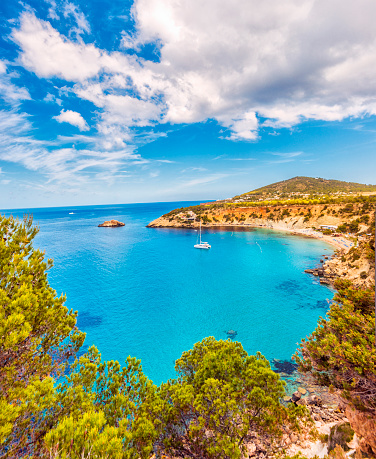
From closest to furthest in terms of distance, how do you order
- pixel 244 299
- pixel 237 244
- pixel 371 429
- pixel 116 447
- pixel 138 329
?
pixel 116 447
pixel 371 429
pixel 138 329
pixel 244 299
pixel 237 244

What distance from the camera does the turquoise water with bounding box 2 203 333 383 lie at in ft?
66.2

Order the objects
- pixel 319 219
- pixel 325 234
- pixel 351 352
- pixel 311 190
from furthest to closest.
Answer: pixel 311 190, pixel 319 219, pixel 325 234, pixel 351 352

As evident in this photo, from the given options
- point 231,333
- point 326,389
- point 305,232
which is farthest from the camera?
point 305,232

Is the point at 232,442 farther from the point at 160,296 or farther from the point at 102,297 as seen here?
the point at 102,297

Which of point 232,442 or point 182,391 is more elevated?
point 182,391

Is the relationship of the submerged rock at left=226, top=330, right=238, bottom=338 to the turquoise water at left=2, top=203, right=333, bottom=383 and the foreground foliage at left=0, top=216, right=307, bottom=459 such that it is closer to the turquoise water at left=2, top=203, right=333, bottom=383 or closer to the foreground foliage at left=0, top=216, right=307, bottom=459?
the turquoise water at left=2, top=203, right=333, bottom=383

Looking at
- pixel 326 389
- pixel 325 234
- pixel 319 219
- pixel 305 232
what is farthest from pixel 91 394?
pixel 319 219

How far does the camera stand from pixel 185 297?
97.9 feet

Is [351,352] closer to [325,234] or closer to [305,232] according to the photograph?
[325,234]

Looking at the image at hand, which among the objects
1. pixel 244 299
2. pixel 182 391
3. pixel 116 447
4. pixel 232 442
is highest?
pixel 116 447

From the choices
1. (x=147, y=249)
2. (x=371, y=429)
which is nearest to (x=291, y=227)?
(x=147, y=249)

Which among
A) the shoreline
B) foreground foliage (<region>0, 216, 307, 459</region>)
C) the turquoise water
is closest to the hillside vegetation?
the shoreline

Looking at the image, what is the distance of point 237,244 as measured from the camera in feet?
209

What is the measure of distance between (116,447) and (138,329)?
1895cm
